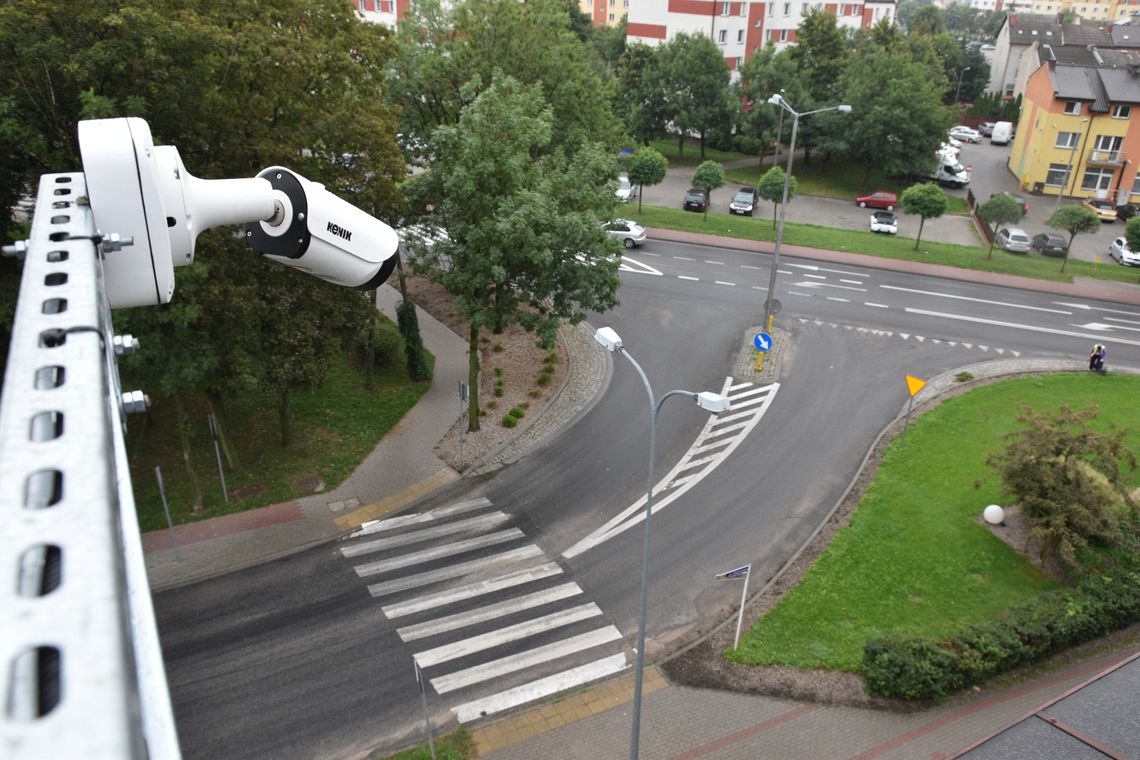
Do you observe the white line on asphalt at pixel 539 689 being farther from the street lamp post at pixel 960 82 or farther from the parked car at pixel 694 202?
the street lamp post at pixel 960 82

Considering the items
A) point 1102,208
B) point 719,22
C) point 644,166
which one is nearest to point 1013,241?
point 1102,208

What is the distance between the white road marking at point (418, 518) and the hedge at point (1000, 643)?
10005 mm

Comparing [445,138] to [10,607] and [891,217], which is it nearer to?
[10,607]

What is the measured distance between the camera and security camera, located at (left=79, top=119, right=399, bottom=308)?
742cm

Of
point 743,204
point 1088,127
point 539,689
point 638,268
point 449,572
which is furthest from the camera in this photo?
point 1088,127

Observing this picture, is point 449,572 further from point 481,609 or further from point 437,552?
point 481,609

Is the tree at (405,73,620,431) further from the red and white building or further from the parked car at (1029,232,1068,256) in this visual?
the red and white building

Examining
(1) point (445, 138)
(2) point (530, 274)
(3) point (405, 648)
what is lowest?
(3) point (405, 648)

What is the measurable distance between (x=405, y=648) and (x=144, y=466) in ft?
33.7

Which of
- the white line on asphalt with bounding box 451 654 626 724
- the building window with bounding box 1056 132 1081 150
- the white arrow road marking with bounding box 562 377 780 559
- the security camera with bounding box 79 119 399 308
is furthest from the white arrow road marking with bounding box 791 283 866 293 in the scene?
the building window with bounding box 1056 132 1081 150

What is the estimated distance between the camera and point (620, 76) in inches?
2489

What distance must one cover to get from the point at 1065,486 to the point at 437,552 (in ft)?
47.3

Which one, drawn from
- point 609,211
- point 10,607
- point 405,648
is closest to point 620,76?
point 609,211

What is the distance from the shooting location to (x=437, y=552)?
19594mm
